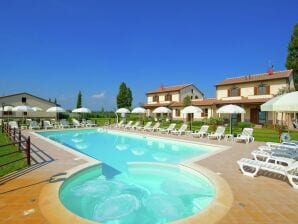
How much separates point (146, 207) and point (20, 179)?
12.1 ft

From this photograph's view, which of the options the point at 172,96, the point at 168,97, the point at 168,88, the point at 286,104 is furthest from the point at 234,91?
the point at 286,104

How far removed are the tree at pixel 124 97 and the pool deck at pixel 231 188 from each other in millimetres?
39890

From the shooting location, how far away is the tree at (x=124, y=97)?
160 feet

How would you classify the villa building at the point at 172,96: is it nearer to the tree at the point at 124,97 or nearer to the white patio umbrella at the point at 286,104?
the tree at the point at 124,97

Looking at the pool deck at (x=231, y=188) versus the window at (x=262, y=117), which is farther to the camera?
the window at (x=262, y=117)

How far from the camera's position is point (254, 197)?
5.43m

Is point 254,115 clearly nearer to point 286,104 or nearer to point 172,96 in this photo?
point 172,96

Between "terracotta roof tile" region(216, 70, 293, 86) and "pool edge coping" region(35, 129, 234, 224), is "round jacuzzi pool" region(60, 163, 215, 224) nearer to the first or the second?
"pool edge coping" region(35, 129, 234, 224)

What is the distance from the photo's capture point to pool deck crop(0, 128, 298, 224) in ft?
14.4

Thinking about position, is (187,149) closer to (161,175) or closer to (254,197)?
(161,175)

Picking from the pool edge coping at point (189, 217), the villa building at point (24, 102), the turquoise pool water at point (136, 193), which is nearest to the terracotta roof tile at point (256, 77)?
the turquoise pool water at point (136, 193)

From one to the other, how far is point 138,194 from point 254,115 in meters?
24.8

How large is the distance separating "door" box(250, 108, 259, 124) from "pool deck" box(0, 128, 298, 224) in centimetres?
2088

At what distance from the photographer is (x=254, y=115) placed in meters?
27.9
